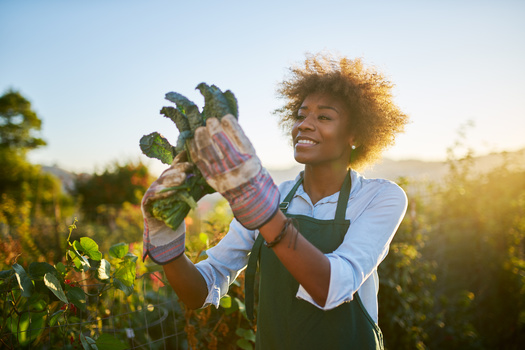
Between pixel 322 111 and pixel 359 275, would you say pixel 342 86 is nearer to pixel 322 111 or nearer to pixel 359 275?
pixel 322 111

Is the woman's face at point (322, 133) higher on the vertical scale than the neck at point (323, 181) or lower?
higher

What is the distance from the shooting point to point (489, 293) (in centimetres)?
387

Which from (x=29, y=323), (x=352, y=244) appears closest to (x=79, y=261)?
(x=29, y=323)

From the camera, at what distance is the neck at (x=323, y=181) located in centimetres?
170

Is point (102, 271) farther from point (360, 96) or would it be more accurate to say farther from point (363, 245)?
point (360, 96)

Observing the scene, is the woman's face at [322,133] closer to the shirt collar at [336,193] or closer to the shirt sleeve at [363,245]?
the shirt collar at [336,193]

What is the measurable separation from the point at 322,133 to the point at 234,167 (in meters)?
0.79

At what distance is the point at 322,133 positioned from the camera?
5.47 feet

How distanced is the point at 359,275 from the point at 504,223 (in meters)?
3.95

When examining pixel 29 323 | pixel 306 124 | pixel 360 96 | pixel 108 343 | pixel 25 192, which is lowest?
pixel 25 192

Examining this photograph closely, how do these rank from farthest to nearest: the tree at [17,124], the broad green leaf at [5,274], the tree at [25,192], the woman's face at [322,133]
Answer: the tree at [17,124]
the tree at [25,192]
the woman's face at [322,133]
the broad green leaf at [5,274]

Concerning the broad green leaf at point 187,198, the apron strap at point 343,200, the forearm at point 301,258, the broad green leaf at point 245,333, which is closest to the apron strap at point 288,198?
the apron strap at point 343,200

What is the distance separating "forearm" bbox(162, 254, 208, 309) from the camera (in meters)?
1.29

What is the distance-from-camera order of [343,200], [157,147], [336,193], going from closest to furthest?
[157,147]
[343,200]
[336,193]
